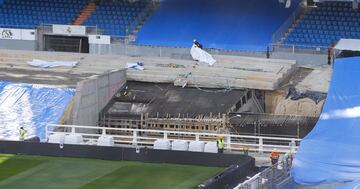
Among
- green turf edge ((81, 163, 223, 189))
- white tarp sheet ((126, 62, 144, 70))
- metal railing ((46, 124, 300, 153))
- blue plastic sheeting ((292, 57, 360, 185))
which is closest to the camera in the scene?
blue plastic sheeting ((292, 57, 360, 185))

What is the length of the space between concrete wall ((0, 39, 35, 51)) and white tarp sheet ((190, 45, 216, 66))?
779 centimetres

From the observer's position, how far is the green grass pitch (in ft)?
83.8

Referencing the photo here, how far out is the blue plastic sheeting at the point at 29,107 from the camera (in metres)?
32.8

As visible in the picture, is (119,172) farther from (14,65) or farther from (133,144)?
(14,65)

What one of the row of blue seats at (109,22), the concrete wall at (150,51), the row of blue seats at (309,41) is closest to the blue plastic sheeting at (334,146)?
the row of blue seats at (309,41)

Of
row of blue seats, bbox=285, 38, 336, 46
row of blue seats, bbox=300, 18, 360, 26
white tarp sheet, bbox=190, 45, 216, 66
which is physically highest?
row of blue seats, bbox=300, 18, 360, 26

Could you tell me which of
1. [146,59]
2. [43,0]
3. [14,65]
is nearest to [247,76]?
[146,59]

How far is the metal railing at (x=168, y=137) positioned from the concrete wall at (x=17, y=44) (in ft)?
32.9

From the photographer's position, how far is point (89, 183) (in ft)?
84.4

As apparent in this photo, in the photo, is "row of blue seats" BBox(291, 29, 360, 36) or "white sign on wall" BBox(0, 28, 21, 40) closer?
"row of blue seats" BBox(291, 29, 360, 36)

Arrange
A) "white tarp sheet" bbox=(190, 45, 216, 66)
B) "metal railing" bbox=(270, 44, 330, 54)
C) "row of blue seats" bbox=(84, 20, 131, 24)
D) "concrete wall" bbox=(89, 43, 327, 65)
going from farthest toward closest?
"row of blue seats" bbox=(84, 20, 131, 24) → "metal railing" bbox=(270, 44, 330, 54) → "concrete wall" bbox=(89, 43, 327, 65) → "white tarp sheet" bbox=(190, 45, 216, 66)

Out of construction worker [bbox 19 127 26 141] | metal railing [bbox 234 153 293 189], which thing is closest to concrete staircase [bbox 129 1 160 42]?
construction worker [bbox 19 127 26 141]

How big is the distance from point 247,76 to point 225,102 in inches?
79.1

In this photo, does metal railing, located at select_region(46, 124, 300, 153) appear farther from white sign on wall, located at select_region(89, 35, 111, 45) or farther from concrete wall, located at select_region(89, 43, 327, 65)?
white sign on wall, located at select_region(89, 35, 111, 45)
